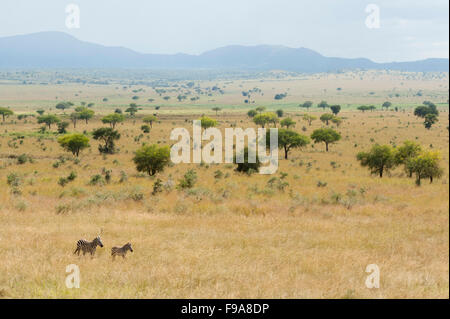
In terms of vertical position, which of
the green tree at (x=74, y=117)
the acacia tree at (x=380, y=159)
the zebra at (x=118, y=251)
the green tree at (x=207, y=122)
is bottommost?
the acacia tree at (x=380, y=159)

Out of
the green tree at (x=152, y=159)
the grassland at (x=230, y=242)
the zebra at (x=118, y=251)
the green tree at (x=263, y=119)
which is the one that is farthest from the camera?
the green tree at (x=263, y=119)

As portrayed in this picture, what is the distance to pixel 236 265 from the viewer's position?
408 inches

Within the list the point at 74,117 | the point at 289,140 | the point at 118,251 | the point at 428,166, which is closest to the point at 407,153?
the point at 428,166

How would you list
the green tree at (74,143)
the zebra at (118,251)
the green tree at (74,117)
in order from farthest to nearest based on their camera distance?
the green tree at (74,117)
the green tree at (74,143)
the zebra at (118,251)

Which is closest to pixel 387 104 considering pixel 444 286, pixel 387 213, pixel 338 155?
pixel 338 155

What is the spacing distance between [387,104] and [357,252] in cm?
17045

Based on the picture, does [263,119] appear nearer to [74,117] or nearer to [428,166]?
[74,117]

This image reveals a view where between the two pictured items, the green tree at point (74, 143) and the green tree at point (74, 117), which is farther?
the green tree at point (74, 117)

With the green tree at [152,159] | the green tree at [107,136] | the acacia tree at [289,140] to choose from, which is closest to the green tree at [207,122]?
the acacia tree at [289,140]

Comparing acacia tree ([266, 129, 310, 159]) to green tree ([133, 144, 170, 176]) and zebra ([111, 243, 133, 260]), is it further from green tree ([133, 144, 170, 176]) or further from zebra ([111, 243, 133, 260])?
zebra ([111, 243, 133, 260])

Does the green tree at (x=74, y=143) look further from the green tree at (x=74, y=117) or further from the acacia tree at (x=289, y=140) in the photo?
the green tree at (x=74, y=117)

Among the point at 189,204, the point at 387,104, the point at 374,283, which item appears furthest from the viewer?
the point at 387,104

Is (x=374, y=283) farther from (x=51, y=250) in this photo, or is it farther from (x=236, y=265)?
(x=51, y=250)

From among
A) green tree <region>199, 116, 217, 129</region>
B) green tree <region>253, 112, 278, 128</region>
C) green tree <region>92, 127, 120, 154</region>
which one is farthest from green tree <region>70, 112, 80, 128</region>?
green tree <region>253, 112, 278, 128</region>
